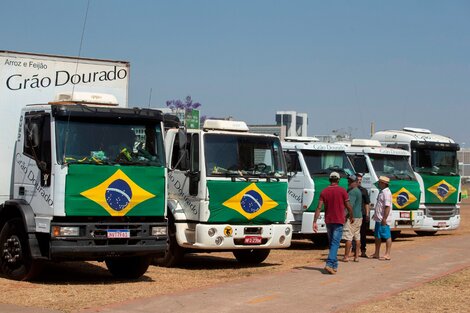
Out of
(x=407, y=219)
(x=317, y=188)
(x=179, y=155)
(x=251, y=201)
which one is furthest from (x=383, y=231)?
(x=407, y=219)

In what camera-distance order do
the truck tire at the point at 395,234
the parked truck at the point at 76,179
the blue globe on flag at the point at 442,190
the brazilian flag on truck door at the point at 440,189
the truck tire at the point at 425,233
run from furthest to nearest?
the truck tire at the point at 425,233 → the truck tire at the point at 395,234 → the blue globe on flag at the point at 442,190 → the brazilian flag on truck door at the point at 440,189 → the parked truck at the point at 76,179

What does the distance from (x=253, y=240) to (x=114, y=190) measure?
3.91m

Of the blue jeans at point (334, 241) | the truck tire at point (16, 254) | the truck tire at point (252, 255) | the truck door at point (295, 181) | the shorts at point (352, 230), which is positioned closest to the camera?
the truck tire at point (16, 254)

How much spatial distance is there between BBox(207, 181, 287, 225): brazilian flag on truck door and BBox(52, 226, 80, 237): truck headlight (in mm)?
3499

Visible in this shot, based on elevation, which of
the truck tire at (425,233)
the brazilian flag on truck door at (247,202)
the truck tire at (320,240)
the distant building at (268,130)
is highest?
the distant building at (268,130)

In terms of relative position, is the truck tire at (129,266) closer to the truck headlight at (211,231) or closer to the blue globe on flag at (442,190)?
the truck headlight at (211,231)

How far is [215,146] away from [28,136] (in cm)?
385

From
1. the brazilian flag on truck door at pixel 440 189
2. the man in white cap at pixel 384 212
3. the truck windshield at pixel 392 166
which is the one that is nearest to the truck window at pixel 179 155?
the man in white cap at pixel 384 212

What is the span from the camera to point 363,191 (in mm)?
19688

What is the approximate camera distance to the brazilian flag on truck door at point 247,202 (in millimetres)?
16438

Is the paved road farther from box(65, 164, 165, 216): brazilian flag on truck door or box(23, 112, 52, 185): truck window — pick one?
box(23, 112, 52, 185): truck window

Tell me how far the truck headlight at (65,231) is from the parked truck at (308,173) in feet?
26.9

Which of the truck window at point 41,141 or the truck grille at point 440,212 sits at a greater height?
the truck window at point 41,141

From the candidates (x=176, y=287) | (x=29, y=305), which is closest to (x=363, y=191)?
(x=176, y=287)
